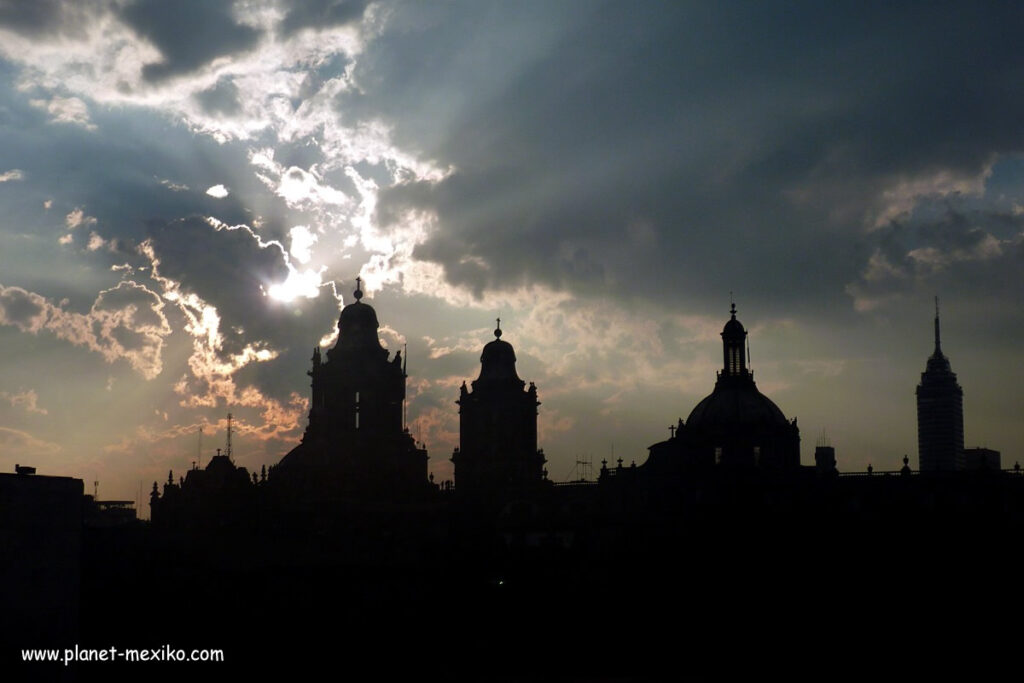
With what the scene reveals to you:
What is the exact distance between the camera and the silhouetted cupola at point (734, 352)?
11169 centimetres

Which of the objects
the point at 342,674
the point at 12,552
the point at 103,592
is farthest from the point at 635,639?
the point at 12,552

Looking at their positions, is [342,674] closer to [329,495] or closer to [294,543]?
[294,543]

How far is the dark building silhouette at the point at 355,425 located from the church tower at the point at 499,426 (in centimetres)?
714

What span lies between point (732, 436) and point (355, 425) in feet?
110

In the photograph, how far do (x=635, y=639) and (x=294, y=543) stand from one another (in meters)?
26.6

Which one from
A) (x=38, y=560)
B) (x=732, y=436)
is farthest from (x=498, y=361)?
(x=38, y=560)

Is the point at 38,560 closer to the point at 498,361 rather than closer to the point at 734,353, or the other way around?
the point at 498,361

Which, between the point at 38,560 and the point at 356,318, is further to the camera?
the point at 356,318

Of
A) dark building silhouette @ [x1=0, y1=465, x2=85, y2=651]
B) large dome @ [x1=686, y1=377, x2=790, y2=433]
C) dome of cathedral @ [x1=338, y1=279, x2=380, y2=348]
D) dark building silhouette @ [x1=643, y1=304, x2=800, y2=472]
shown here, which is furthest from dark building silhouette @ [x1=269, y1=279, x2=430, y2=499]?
dark building silhouette @ [x1=0, y1=465, x2=85, y2=651]

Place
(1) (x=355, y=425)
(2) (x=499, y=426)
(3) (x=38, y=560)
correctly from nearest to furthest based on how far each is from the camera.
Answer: (3) (x=38, y=560)
(2) (x=499, y=426)
(1) (x=355, y=425)

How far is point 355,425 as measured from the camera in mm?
107812

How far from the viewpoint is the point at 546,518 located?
9419 cm

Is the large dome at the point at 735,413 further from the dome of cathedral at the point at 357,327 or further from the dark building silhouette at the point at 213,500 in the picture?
the dark building silhouette at the point at 213,500

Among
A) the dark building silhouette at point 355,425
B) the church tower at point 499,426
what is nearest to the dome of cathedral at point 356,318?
the dark building silhouette at point 355,425
